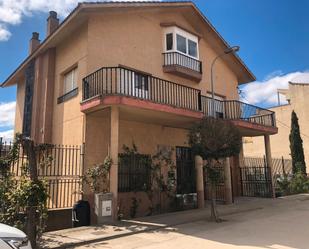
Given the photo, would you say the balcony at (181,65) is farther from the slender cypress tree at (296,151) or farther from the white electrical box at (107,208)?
the slender cypress tree at (296,151)

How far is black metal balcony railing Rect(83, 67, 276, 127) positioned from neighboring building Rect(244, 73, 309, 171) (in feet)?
47.1

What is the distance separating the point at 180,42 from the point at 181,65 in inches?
54.0

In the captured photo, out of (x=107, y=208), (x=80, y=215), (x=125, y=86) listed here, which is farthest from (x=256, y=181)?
(x=80, y=215)

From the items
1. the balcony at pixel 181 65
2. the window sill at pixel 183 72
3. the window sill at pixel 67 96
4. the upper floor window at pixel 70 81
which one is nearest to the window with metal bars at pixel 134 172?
the window sill at pixel 67 96

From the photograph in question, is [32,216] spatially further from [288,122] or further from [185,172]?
[288,122]

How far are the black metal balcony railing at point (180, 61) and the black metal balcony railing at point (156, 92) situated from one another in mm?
1892

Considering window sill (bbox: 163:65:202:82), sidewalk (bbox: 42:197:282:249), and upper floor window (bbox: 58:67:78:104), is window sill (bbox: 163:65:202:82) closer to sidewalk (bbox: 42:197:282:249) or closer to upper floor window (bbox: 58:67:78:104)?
upper floor window (bbox: 58:67:78:104)

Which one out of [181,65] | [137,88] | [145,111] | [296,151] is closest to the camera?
[145,111]

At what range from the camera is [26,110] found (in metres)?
17.7

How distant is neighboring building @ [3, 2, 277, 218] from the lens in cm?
1288

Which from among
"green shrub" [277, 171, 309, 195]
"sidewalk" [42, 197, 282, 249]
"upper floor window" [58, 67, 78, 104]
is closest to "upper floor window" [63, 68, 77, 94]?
"upper floor window" [58, 67, 78, 104]

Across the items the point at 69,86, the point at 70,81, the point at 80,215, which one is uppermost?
the point at 70,81

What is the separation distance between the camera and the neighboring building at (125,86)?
12.9m

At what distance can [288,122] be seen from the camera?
108 feet
